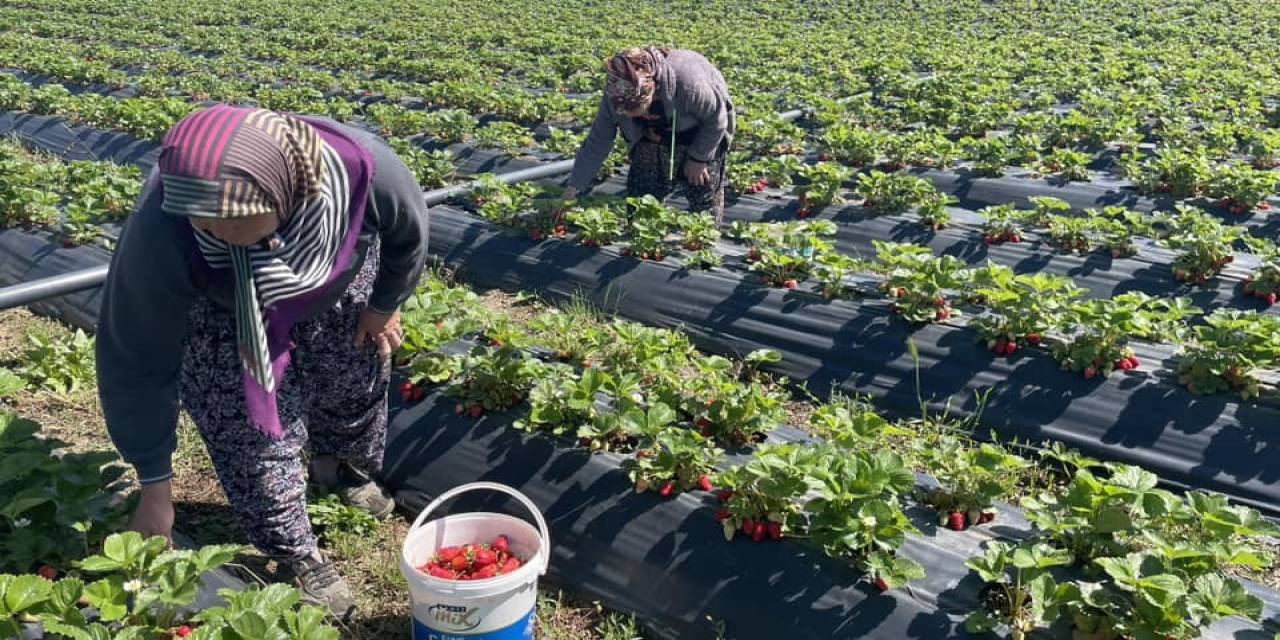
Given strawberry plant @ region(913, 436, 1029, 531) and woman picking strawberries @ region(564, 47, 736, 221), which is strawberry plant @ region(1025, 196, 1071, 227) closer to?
woman picking strawberries @ region(564, 47, 736, 221)

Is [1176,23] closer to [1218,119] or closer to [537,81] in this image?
[1218,119]

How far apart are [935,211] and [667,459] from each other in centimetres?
399

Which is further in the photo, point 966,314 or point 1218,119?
point 1218,119

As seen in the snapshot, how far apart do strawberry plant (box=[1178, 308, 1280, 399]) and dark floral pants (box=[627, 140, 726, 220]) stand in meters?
3.10

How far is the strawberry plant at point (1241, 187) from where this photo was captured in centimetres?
677

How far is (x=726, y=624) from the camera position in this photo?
125 inches

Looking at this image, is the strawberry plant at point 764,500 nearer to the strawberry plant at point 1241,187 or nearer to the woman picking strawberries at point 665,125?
the woman picking strawberries at point 665,125

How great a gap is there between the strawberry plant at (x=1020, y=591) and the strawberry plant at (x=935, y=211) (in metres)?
4.12

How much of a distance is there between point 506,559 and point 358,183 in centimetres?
124

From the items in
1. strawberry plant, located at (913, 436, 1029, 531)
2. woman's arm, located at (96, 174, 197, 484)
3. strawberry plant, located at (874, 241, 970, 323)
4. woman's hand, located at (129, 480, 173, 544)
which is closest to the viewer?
woman's arm, located at (96, 174, 197, 484)

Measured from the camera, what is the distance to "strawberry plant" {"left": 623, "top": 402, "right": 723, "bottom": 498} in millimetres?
3494

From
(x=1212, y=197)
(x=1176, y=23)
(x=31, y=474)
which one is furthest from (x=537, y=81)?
(x=1176, y=23)

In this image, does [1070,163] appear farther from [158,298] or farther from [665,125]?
[158,298]

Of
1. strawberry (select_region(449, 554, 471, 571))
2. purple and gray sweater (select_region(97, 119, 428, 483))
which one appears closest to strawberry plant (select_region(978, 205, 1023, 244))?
purple and gray sweater (select_region(97, 119, 428, 483))
